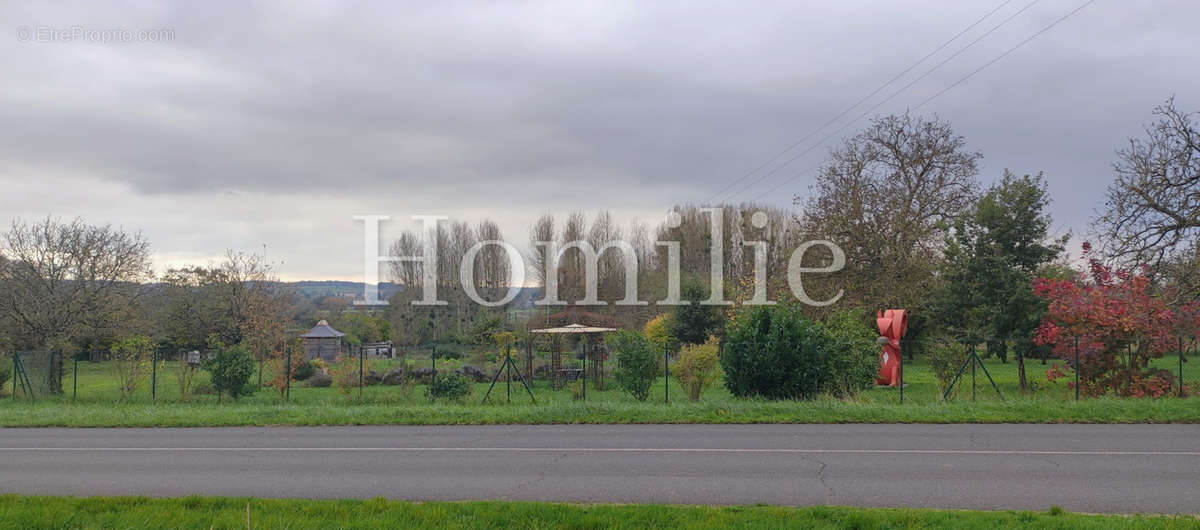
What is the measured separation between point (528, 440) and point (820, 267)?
23.2 m

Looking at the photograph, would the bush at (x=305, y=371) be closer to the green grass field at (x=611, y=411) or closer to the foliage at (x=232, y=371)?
the foliage at (x=232, y=371)

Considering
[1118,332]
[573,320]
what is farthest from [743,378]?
[573,320]

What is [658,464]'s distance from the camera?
11008 mm

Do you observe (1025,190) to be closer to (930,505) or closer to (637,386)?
(637,386)

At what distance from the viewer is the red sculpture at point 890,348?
25.3m

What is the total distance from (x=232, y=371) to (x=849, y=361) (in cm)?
1653

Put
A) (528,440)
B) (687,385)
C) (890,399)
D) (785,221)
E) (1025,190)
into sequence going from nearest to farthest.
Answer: (528,440), (890,399), (687,385), (1025,190), (785,221)

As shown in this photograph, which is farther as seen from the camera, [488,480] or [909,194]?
[909,194]

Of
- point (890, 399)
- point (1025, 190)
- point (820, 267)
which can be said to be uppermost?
point (1025, 190)

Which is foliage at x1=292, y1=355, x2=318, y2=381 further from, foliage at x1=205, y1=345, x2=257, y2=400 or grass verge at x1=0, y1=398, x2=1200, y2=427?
grass verge at x1=0, y1=398, x2=1200, y2=427

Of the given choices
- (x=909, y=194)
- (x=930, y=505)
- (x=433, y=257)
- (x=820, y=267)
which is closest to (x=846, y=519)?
(x=930, y=505)

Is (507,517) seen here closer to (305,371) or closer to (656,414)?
(656,414)

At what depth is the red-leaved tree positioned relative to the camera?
19.1 meters

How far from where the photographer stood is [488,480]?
997cm
